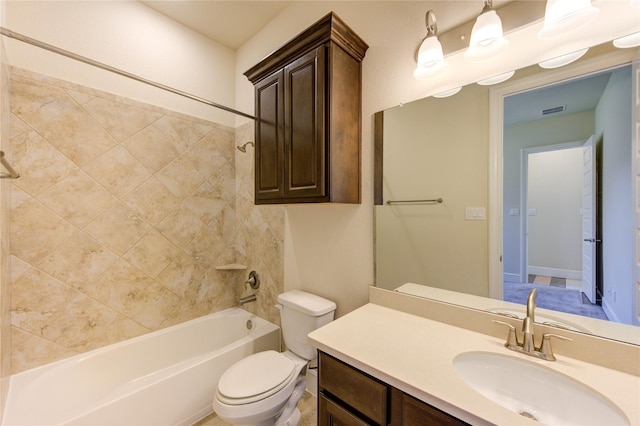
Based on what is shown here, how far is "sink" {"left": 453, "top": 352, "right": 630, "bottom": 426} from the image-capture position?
727 millimetres

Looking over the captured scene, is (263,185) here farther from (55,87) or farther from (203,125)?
(55,87)

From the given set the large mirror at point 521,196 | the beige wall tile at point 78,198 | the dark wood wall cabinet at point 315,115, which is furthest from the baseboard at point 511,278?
the beige wall tile at point 78,198

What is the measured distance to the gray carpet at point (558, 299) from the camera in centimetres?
94

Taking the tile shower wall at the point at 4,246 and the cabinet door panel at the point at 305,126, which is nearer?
the tile shower wall at the point at 4,246

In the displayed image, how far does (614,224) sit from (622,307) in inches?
11.3

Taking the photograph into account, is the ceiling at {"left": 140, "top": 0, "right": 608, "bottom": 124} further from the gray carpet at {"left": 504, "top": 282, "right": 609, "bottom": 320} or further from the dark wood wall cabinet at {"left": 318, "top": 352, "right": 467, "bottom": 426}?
the dark wood wall cabinet at {"left": 318, "top": 352, "right": 467, "bottom": 426}

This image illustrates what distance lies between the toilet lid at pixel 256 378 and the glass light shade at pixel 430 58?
5.78 ft

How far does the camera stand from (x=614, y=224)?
2.93 ft

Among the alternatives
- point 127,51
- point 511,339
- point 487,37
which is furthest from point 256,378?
point 127,51

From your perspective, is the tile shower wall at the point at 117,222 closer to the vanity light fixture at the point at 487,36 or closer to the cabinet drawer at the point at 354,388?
the cabinet drawer at the point at 354,388

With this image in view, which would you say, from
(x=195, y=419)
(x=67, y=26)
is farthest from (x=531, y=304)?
(x=67, y=26)

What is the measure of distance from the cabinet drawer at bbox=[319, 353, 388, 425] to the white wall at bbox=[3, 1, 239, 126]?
222 cm

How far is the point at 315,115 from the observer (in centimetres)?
139

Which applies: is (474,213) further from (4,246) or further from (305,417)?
(4,246)
